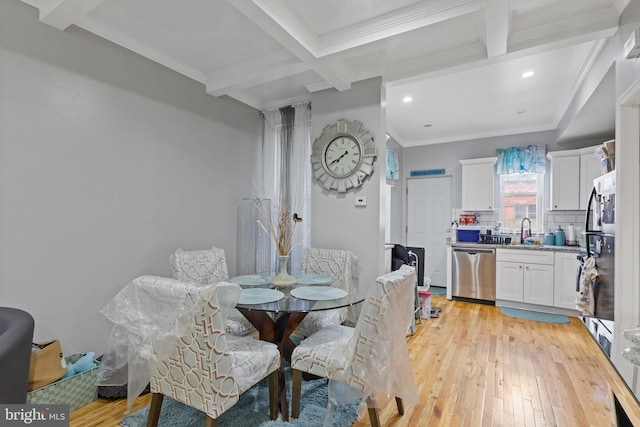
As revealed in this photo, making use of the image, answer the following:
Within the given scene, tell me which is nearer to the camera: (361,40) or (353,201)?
(361,40)

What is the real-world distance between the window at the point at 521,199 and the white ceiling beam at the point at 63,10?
216 inches

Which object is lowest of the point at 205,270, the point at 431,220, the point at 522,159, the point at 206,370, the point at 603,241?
the point at 206,370

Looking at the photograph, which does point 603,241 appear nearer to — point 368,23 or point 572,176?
point 572,176

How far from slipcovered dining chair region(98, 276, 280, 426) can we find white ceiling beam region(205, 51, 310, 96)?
2.07m

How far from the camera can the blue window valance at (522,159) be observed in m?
4.71

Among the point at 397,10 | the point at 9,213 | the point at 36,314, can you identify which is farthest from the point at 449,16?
the point at 36,314

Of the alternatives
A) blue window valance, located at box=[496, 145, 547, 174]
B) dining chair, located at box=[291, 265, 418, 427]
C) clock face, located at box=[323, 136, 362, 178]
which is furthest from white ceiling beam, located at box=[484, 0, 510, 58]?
blue window valance, located at box=[496, 145, 547, 174]

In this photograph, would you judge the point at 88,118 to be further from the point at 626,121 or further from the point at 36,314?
the point at 626,121

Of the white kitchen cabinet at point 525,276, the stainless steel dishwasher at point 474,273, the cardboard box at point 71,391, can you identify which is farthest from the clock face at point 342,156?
the white kitchen cabinet at point 525,276

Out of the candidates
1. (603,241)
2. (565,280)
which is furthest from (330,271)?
(565,280)

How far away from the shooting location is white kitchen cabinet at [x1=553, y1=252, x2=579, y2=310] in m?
3.97

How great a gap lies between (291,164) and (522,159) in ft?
12.0

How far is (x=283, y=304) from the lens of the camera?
73.4 inches

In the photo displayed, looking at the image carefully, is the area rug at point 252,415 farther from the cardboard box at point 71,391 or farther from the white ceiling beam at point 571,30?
the white ceiling beam at point 571,30
